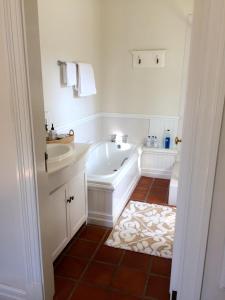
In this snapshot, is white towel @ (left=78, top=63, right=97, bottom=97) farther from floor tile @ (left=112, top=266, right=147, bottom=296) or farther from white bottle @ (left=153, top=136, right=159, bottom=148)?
floor tile @ (left=112, top=266, right=147, bottom=296)

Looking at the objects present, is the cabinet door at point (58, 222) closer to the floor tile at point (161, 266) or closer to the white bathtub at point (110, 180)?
the white bathtub at point (110, 180)

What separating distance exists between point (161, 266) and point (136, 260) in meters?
0.22

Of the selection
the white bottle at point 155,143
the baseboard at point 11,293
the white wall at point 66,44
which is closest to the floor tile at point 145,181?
the white bottle at point 155,143

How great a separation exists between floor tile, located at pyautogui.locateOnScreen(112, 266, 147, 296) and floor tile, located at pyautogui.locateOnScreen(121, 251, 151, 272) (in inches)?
2.0

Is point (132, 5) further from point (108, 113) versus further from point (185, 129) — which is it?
point (185, 129)

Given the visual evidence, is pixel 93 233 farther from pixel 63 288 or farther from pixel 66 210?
pixel 63 288

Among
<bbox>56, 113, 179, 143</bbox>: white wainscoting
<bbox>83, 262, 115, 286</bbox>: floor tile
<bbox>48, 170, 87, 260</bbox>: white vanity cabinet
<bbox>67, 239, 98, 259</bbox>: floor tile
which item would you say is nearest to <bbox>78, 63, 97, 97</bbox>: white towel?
<bbox>56, 113, 179, 143</bbox>: white wainscoting

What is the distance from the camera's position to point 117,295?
187 cm

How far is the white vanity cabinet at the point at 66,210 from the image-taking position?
6.51 ft

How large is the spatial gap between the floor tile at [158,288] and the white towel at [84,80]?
224 cm

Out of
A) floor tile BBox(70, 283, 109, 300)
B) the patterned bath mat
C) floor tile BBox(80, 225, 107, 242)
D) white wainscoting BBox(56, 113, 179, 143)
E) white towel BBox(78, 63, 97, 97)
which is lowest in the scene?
floor tile BBox(70, 283, 109, 300)

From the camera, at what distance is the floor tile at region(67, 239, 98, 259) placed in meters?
2.32

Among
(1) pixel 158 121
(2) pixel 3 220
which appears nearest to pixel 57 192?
(2) pixel 3 220

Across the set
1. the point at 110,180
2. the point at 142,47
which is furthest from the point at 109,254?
the point at 142,47
